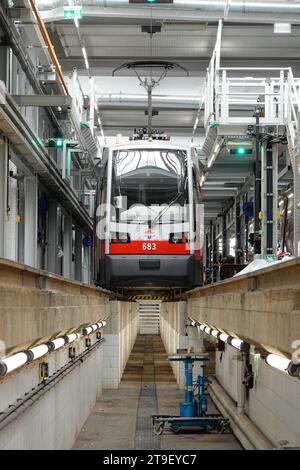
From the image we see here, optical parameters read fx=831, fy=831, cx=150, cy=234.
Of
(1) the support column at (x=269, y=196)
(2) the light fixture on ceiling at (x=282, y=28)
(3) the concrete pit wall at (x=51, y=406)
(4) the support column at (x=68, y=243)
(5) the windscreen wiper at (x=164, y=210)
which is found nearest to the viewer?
(3) the concrete pit wall at (x=51, y=406)

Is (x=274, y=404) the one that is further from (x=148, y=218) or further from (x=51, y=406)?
(x=148, y=218)

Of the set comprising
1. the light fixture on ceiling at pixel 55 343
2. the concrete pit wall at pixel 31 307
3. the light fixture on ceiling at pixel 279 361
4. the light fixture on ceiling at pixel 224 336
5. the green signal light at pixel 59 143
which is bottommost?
the light fixture on ceiling at pixel 224 336

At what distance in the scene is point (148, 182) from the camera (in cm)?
1284

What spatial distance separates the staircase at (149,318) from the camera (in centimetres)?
4022

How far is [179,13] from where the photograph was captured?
13188 millimetres

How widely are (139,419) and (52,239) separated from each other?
14.1 feet

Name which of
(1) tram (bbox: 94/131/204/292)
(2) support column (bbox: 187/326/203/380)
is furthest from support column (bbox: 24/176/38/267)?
(2) support column (bbox: 187/326/203/380)

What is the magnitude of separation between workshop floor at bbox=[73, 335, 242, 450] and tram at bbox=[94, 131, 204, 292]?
218 cm

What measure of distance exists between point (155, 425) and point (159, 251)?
8.63ft

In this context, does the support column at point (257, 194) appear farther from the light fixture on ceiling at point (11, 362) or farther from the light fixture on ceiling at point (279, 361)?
the light fixture on ceiling at point (11, 362)

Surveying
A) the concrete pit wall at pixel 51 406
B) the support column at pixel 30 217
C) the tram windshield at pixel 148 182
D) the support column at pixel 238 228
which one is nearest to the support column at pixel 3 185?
the concrete pit wall at pixel 51 406

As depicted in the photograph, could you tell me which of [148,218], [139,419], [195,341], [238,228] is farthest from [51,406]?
[238,228]
